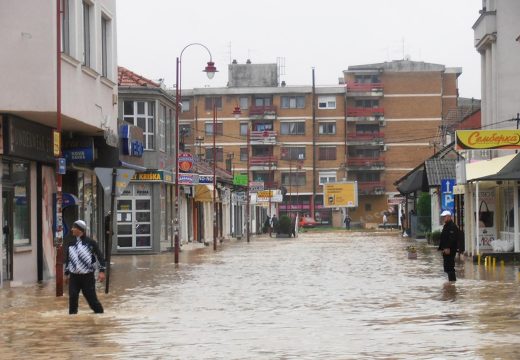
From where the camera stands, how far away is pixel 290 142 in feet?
407

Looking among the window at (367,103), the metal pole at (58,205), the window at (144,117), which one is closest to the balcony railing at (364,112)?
the window at (367,103)

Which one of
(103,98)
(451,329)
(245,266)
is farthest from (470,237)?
(451,329)

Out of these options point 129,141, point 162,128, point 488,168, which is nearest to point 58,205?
point 129,141

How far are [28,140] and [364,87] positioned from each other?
9783 cm

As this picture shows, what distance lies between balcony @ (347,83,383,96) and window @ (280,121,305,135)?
6294 millimetres

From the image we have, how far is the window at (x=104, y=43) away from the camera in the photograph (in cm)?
3266

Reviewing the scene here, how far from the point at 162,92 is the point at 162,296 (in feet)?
92.3

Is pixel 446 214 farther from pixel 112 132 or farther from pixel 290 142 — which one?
pixel 290 142

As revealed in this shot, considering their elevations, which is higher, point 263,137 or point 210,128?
point 210,128

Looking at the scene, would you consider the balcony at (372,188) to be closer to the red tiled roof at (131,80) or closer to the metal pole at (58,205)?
the red tiled roof at (131,80)

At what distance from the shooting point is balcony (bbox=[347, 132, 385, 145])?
407 feet

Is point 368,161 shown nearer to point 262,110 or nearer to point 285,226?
point 262,110

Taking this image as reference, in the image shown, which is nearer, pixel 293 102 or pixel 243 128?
pixel 293 102

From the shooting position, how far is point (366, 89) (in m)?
123
